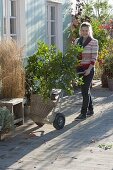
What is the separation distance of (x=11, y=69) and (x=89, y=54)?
5.23ft

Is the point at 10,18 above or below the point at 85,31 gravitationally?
above

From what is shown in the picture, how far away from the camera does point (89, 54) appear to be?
321 inches

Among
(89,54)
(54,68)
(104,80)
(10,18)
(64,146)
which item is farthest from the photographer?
(104,80)

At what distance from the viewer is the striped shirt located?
8.09 meters

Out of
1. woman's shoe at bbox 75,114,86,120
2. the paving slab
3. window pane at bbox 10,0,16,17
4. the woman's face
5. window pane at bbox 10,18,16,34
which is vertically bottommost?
the paving slab

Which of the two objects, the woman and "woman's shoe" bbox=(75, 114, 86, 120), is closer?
the woman

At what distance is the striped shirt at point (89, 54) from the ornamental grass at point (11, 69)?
4.09 feet

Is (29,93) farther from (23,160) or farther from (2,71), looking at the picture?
(23,160)

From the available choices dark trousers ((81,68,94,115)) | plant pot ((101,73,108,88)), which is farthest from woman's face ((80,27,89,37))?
plant pot ((101,73,108,88))

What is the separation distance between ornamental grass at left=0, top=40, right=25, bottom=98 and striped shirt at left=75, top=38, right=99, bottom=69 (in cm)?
125

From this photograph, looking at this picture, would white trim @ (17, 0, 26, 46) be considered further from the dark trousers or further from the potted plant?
the potted plant

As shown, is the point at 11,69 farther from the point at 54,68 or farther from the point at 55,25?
the point at 55,25

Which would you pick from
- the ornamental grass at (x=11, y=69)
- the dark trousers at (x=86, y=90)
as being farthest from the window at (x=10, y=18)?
the dark trousers at (x=86, y=90)

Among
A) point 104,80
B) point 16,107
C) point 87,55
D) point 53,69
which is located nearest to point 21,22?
point 87,55
